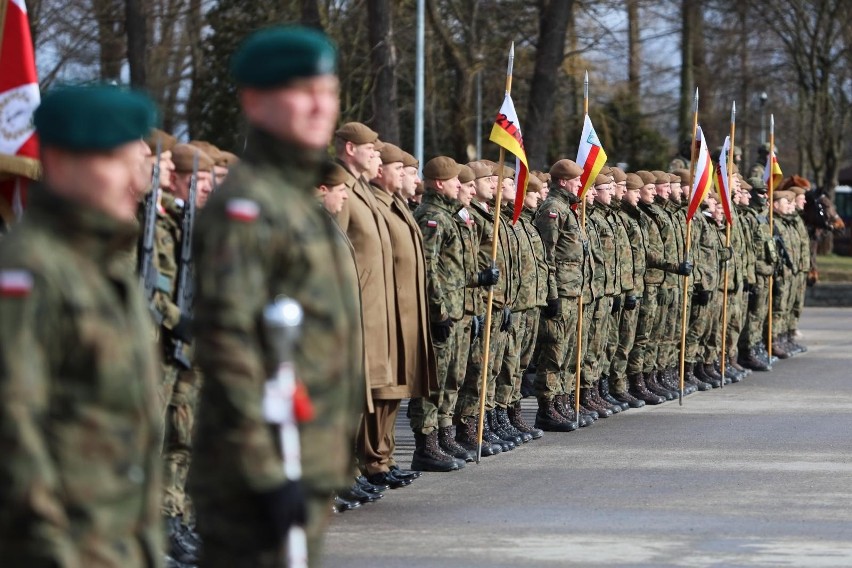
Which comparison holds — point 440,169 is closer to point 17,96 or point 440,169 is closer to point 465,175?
point 465,175

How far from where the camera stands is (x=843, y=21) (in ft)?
132

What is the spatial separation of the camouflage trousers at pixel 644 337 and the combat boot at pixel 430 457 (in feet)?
15.2

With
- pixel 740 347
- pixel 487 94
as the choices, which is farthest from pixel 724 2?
pixel 740 347

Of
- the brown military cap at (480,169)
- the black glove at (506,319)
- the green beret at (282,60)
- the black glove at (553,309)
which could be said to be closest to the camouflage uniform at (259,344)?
the green beret at (282,60)

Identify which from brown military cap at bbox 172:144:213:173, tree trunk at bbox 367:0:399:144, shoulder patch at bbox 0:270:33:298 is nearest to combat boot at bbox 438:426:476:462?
brown military cap at bbox 172:144:213:173

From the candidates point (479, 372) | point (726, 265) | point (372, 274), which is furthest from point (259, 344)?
point (726, 265)

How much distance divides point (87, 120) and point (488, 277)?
775cm

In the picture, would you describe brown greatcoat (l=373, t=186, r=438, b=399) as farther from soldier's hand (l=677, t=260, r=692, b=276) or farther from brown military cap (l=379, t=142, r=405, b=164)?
soldier's hand (l=677, t=260, r=692, b=276)

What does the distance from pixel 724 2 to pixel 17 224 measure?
38.0 meters

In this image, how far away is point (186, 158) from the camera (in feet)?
26.2

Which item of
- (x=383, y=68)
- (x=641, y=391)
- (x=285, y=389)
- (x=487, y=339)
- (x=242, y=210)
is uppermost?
(x=383, y=68)

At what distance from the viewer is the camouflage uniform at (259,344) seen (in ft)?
12.2

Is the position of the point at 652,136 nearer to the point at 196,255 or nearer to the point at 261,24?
the point at 261,24

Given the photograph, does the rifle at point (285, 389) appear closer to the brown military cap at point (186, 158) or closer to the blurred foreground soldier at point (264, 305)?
the blurred foreground soldier at point (264, 305)
